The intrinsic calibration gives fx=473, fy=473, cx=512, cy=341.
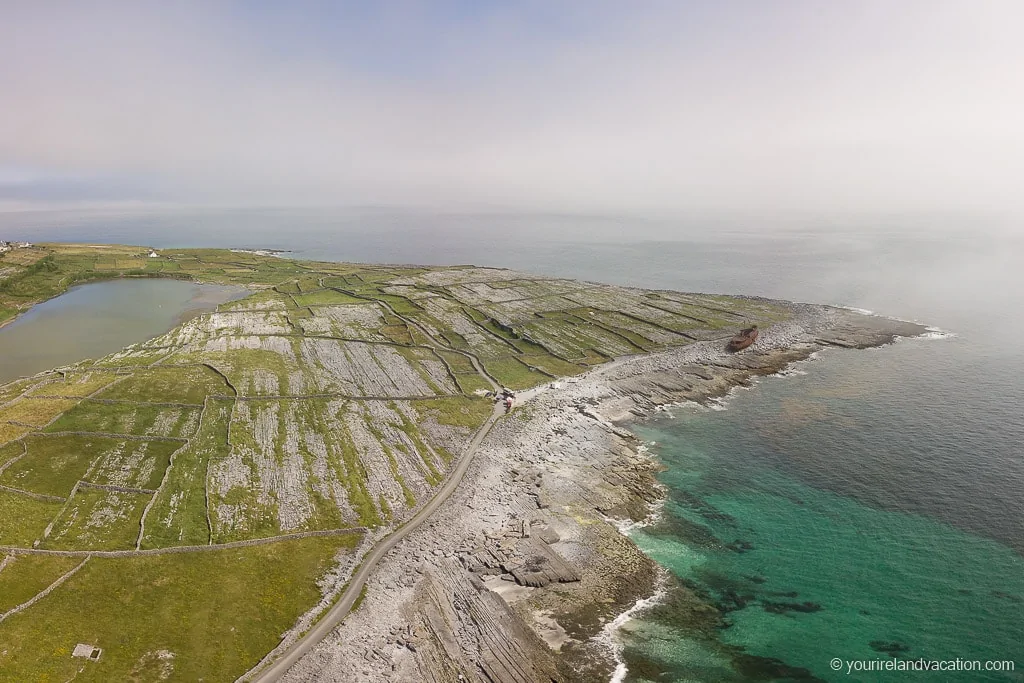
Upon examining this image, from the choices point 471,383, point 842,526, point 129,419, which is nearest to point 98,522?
point 129,419

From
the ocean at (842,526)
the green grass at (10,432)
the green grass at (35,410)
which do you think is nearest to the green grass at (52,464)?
the green grass at (10,432)

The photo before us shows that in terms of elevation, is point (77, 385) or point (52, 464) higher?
point (77, 385)

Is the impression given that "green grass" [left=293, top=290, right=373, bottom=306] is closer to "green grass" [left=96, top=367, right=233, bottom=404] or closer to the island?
the island

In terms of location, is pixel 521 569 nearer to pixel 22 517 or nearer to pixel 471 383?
pixel 471 383

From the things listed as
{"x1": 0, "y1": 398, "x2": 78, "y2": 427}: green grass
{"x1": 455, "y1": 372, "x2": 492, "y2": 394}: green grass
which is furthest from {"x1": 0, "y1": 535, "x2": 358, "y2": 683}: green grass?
{"x1": 455, "y1": 372, "x2": 492, "y2": 394}: green grass

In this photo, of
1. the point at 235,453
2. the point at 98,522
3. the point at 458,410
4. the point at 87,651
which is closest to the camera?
the point at 87,651

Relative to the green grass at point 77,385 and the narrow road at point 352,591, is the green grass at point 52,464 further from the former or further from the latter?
the narrow road at point 352,591
